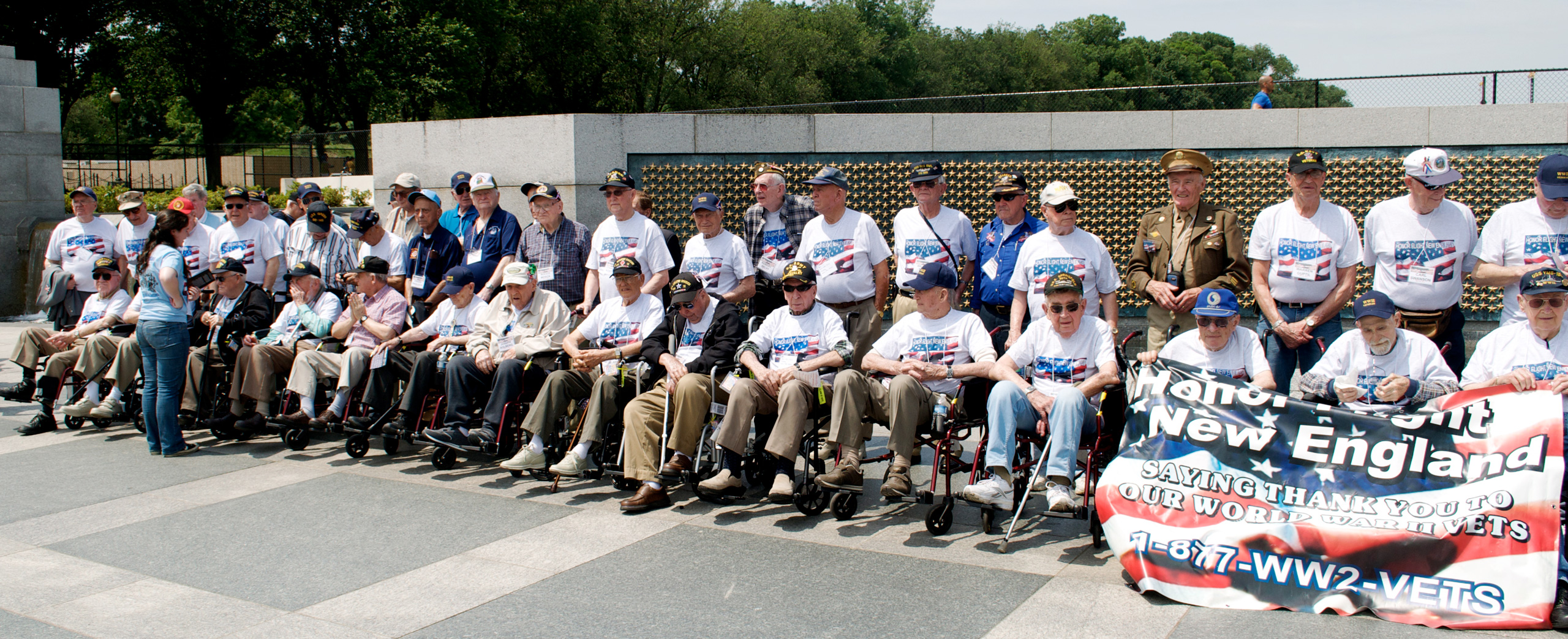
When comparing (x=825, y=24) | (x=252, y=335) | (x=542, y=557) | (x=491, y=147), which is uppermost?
(x=825, y=24)

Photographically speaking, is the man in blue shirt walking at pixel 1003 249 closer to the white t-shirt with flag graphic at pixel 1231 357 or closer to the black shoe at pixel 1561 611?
the white t-shirt with flag graphic at pixel 1231 357

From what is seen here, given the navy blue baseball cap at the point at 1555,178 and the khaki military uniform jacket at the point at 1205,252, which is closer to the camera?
the navy blue baseball cap at the point at 1555,178

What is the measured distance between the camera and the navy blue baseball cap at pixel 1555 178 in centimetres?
536

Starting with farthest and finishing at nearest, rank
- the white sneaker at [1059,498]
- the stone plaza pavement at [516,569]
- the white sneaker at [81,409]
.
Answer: the white sneaker at [81,409], the white sneaker at [1059,498], the stone plaza pavement at [516,569]

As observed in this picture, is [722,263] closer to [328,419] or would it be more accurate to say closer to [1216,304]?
[328,419]

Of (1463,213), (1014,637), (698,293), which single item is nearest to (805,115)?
(698,293)

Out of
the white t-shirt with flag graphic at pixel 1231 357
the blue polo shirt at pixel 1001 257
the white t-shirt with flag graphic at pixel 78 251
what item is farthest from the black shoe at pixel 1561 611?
the white t-shirt with flag graphic at pixel 78 251

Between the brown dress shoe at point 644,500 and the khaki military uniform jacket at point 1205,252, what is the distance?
3.06 meters

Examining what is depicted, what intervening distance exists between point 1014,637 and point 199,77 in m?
34.8

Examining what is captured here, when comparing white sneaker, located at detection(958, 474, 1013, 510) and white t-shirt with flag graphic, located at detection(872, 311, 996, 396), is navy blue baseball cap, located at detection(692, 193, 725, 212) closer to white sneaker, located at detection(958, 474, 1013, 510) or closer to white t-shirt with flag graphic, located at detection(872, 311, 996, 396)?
white t-shirt with flag graphic, located at detection(872, 311, 996, 396)

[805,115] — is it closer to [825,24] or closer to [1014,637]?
[1014,637]

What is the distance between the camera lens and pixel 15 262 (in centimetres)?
1568

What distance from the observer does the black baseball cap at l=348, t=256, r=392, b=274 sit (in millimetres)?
7535

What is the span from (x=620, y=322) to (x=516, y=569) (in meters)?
2.16
